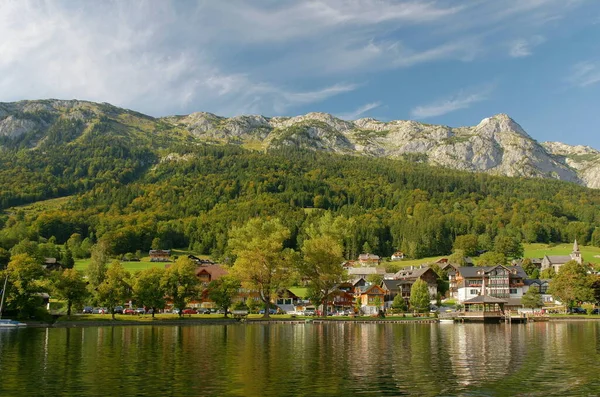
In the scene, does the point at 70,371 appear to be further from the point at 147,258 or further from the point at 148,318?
the point at 147,258

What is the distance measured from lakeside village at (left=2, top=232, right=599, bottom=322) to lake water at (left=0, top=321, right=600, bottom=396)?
4036 cm

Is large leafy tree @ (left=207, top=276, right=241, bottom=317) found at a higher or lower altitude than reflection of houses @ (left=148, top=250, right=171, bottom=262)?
lower

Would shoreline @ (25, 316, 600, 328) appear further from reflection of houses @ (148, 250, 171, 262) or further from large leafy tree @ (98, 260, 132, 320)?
reflection of houses @ (148, 250, 171, 262)

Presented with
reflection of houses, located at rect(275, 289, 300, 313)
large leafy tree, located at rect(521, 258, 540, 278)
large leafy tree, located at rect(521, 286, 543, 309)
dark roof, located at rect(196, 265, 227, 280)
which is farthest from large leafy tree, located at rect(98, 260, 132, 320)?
large leafy tree, located at rect(521, 258, 540, 278)

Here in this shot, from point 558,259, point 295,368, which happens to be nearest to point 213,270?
point 558,259

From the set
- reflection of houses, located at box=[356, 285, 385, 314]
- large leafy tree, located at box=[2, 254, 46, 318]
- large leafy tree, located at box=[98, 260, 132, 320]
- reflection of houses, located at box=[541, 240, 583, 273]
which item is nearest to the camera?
large leafy tree, located at box=[2, 254, 46, 318]

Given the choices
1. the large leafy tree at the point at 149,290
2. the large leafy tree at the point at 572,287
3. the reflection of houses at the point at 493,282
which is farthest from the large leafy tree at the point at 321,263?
the reflection of houses at the point at 493,282

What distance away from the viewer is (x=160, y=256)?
190750 millimetres

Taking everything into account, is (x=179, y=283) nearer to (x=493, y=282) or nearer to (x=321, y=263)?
(x=321, y=263)

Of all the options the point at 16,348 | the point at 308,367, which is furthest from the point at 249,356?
the point at 16,348

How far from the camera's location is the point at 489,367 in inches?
1403

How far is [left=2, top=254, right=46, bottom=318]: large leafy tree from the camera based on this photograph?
263 feet

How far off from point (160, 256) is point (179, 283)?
100.0 metres

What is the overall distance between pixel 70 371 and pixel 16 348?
17.4 m
